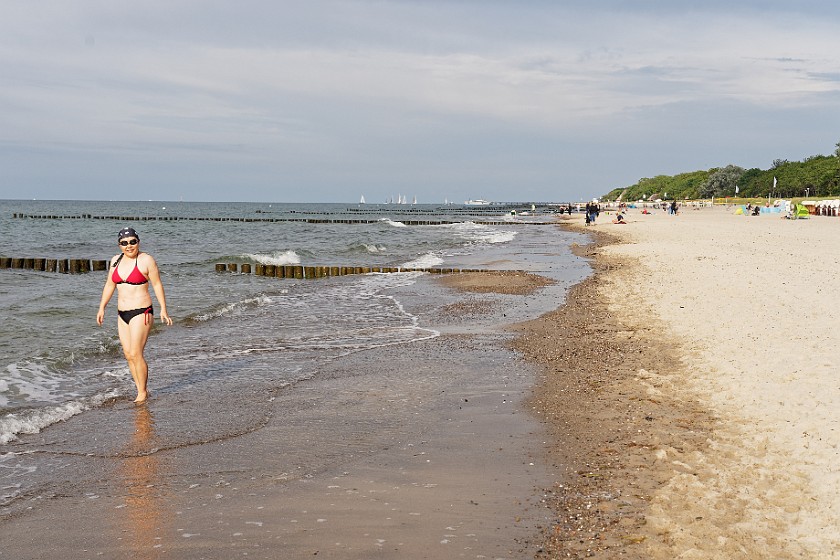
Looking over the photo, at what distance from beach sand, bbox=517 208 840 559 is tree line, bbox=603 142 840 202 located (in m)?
77.9

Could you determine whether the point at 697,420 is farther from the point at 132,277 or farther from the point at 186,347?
the point at 186,347

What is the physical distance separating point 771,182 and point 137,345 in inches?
4435

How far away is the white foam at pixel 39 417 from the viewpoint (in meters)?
7.02

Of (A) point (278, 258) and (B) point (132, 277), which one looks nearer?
(B) point (132, 277)

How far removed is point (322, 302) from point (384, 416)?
33.6ft

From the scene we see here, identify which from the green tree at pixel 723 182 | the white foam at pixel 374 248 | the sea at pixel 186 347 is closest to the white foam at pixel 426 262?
the sea at pixel 186 347

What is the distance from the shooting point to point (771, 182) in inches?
4112

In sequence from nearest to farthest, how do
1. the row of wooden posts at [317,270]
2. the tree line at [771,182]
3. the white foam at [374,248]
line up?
the row of wooden posts at [317,270]
the white foam at [374,248]
the tree line at [771,182]

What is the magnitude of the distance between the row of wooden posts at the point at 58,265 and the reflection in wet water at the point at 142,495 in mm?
24097

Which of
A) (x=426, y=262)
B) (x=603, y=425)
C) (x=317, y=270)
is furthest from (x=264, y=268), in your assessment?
(x=603, y=425)

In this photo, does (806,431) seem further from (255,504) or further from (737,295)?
(737,295)

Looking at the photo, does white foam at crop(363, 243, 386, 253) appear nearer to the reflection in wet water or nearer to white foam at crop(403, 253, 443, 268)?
white foam at crop(403, 253, 443, 268)

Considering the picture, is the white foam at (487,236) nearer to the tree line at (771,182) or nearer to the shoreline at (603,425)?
the shoreline at (603,425)

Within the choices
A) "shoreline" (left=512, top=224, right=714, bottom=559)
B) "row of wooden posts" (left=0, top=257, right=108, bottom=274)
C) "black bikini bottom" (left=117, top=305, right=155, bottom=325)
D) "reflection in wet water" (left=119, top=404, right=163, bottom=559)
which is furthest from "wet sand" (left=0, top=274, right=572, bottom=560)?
"row of wooden posts" (left=0, top=257, right=108, bottom=274)
